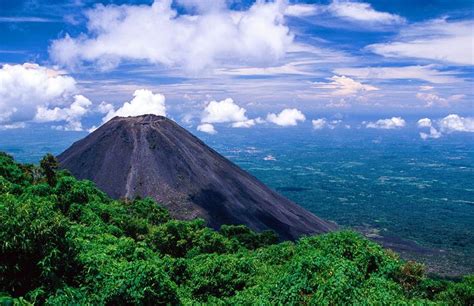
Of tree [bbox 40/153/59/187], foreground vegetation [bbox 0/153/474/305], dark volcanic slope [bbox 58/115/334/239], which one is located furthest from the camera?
dark volcanic slope [bbox 58/115/334/239]

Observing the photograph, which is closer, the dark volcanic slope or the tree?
the tree

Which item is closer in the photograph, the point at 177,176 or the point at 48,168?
the point at 48,168

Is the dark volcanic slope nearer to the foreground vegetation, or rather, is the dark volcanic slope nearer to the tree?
the tree

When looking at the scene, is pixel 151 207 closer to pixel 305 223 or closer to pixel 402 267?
pixel 402 267

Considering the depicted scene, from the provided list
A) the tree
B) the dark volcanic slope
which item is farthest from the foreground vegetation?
the dark volcanic slope

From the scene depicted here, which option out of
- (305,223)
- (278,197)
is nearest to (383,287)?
(305,223)

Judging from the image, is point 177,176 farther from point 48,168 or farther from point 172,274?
point 172,274

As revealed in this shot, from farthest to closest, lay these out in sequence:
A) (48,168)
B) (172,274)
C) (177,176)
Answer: (177,176) < (48,168) < (172,274)

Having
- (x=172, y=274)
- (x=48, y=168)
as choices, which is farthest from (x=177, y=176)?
(x=172, y=274)
